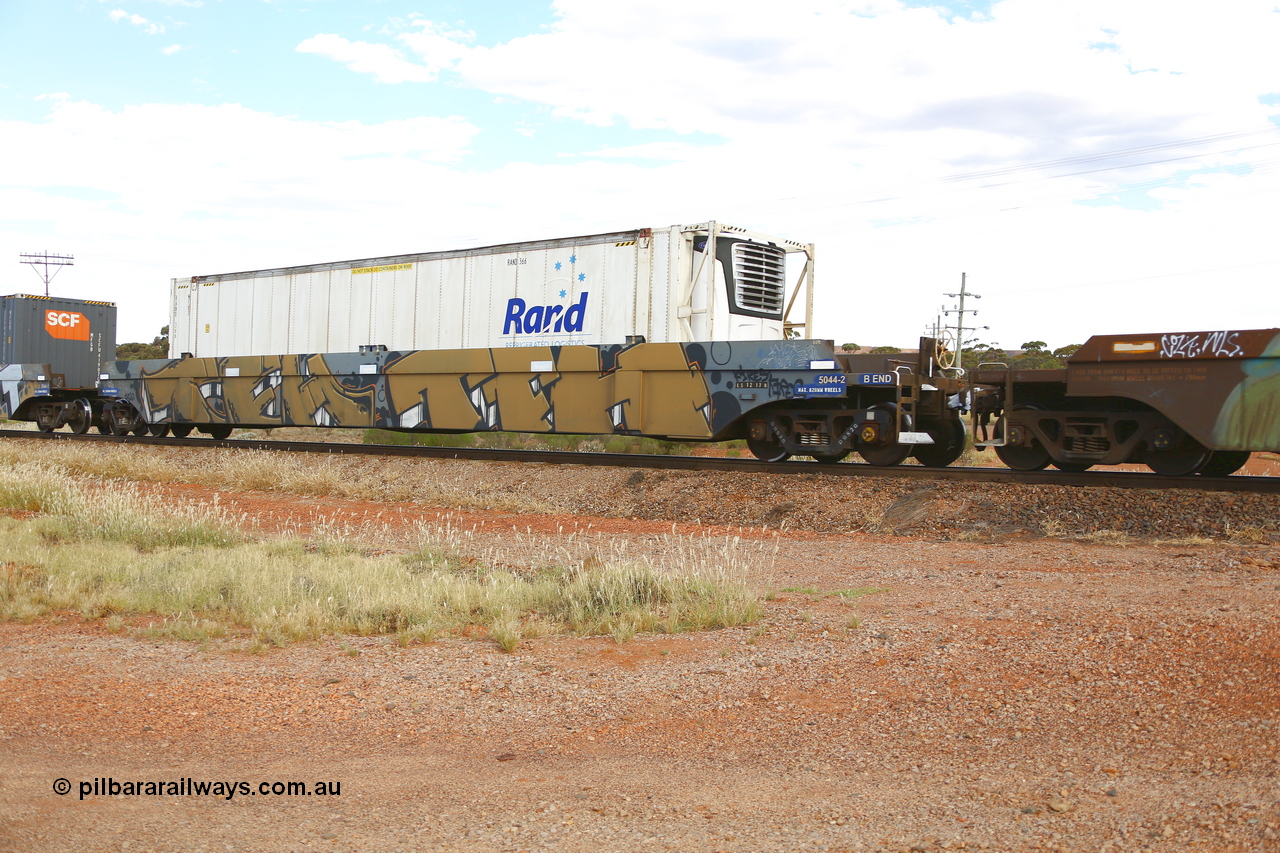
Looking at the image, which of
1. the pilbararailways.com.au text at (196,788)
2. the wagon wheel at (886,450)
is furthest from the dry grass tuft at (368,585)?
the wagon wheel at (886,450)

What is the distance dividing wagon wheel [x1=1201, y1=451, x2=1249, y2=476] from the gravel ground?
3.86 metres

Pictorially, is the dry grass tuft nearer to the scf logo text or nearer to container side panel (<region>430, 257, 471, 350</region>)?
container side panel (<region>430, 257, 471, 350</region>)

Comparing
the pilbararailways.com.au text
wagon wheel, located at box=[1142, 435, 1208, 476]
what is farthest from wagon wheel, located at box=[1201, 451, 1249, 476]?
the pilbararailways.com.au text

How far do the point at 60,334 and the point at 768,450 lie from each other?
67.1 ft

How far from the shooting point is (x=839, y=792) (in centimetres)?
388

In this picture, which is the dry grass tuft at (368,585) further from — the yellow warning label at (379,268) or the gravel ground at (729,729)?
the yellow warning label at (379,268)

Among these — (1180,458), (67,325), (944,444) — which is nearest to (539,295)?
(944,444)

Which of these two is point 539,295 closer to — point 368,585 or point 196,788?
point 368,585

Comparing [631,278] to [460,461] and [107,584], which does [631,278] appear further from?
[107,584]

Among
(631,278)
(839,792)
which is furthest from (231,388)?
(839,792)

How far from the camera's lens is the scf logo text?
2508 cm

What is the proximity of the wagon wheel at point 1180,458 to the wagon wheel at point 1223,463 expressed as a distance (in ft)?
0.67

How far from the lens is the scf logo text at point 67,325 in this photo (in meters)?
25.1

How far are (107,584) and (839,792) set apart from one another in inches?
253
